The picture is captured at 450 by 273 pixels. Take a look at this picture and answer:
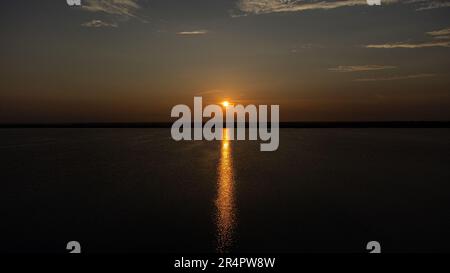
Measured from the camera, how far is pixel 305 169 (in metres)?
26.6

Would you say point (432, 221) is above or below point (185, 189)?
below

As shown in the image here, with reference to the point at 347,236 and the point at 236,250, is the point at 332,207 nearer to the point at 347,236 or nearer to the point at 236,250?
the point at 347,236

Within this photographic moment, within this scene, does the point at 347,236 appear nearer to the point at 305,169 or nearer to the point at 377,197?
the point at 377,197

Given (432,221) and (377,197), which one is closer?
(432,221)

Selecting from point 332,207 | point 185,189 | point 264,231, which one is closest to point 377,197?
point 332,207

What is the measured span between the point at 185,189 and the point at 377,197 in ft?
31.5

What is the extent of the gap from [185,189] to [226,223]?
23.1 feet

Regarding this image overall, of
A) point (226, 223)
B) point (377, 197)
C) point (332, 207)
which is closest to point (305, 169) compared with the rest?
point (377, 197)
